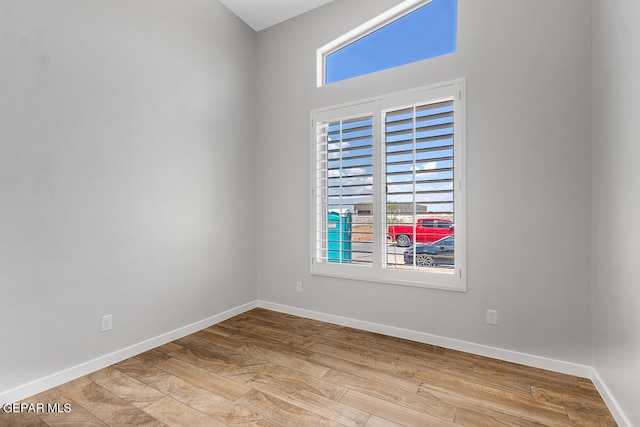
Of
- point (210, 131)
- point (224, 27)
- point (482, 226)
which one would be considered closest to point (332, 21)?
point (224, 27)

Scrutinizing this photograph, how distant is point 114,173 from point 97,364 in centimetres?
134

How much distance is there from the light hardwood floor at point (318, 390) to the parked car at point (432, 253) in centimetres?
69

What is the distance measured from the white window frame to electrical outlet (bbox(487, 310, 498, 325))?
24 cm

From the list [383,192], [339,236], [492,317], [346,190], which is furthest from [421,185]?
[492,317]

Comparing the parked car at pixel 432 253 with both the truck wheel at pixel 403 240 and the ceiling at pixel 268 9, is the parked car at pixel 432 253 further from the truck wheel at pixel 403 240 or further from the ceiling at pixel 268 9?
the ceiling at pixel 268 9

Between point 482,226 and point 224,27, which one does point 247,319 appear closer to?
point 482,226

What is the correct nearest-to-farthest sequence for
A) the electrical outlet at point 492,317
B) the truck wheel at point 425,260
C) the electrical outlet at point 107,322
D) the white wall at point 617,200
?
the white wall at point 617,200 → the electrical outlet at point 107,322 → the electrical outlet at point 492,317 → the truck wheel at point 425,260

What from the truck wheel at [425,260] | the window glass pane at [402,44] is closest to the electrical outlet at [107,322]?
the truck wheel at [425,260]

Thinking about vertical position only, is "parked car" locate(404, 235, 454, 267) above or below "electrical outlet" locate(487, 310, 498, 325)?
above

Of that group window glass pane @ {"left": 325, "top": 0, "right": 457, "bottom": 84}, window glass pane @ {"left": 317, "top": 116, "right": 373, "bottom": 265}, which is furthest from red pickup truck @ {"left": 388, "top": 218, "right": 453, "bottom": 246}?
window glass pane @ {"left": 325, "top": 0, "right": 457, "bottom": 84}

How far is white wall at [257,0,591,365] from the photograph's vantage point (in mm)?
2125

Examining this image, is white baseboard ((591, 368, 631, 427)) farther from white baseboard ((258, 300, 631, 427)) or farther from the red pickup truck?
the red pickup truck

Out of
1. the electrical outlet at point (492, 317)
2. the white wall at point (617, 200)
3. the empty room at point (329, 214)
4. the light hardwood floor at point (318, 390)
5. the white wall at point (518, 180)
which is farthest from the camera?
the electrical outlet at point (492, 317)

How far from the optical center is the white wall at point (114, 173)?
1.87 meters
